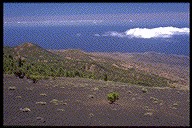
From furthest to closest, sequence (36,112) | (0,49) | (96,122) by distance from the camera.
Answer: (36,112) → (96,122) → (0,49)

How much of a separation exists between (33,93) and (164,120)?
7158 mm

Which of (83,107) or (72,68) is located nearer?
(83,107)

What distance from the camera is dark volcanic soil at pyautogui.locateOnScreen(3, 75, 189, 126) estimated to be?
1234 cm

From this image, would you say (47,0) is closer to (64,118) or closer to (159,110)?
(64,118)

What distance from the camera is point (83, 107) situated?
15.0m

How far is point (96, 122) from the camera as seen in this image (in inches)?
486

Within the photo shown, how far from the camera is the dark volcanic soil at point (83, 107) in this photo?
12344 mm

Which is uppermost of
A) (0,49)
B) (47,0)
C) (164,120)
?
(47,0)

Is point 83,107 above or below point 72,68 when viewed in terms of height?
below

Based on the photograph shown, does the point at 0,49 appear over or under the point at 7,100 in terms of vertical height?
over

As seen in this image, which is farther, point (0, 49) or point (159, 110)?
point (159, 110)

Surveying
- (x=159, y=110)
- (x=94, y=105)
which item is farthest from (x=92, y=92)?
(x=159, y=110)

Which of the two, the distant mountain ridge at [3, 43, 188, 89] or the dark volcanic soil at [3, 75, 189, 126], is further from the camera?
the distant mountain ridge at [3, 43, 188, 89]

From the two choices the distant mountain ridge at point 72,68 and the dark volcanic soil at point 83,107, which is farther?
the distant mountain ridge at point 72,68
